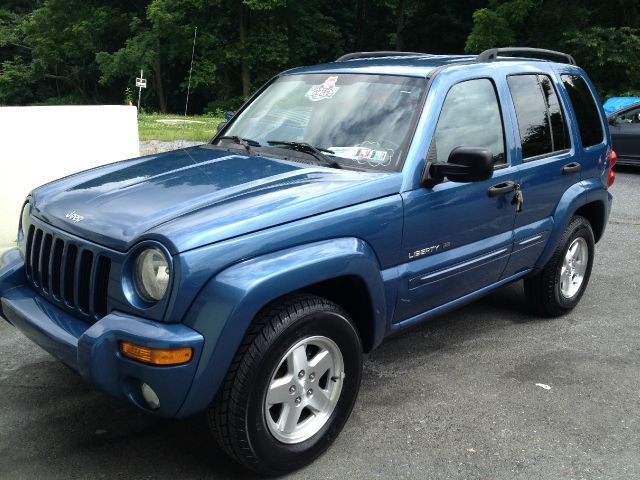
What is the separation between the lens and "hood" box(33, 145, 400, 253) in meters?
2.68

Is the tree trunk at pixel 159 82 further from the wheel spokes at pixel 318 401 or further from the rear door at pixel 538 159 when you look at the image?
the wheel spokes at pixel 318 401

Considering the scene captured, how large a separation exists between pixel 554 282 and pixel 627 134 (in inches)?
371

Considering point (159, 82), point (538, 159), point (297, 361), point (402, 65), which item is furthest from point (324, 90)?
point (159, 82)

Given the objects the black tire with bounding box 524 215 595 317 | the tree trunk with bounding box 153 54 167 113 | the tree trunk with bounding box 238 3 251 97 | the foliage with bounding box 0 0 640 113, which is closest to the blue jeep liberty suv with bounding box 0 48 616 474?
the black tire with bounding box 524 215 595 317

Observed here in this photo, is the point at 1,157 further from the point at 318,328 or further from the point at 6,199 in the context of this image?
the point at 318,328

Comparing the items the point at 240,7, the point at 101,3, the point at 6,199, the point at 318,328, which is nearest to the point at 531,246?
the point at 318,328

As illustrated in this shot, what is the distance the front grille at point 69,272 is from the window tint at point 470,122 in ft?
5.77

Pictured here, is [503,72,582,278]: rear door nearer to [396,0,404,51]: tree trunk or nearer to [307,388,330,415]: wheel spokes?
[307,388,330,415]: wheel spokes

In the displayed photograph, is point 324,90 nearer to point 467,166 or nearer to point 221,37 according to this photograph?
point 467,166

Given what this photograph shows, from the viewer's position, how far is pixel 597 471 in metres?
3.02

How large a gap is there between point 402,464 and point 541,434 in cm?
79

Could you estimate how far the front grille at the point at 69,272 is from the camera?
2.76 meters

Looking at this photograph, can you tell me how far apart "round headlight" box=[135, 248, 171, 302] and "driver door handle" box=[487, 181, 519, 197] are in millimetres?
2004

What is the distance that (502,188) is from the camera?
12.7 feet
